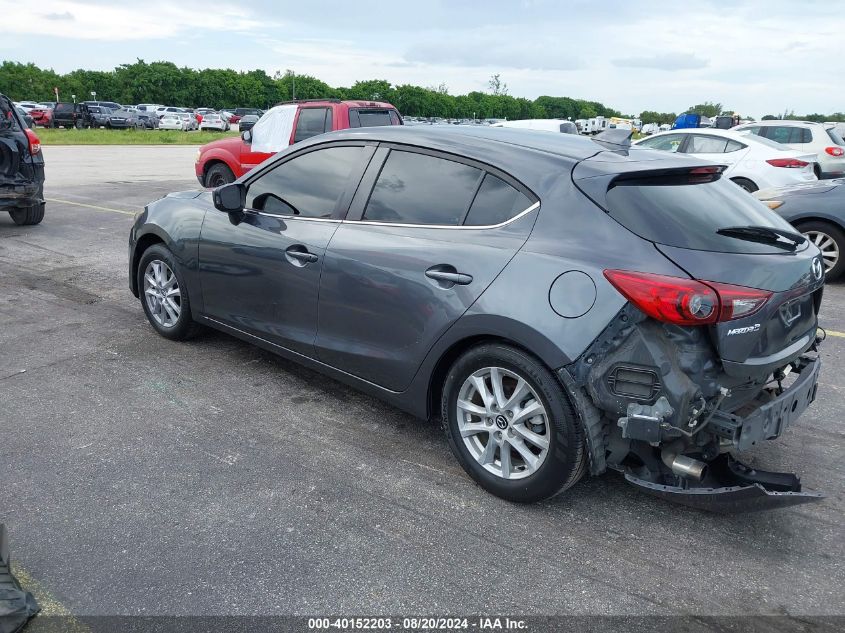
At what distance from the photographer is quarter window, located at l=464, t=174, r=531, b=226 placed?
333cm

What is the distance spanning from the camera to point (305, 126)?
480 inches

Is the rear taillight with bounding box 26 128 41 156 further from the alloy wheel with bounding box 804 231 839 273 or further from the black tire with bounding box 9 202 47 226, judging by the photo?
the alloy wheel with bounding box 804 231 839 273

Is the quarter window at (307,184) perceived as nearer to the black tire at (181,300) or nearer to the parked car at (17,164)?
the black tire at (181,300)

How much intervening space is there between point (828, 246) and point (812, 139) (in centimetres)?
914

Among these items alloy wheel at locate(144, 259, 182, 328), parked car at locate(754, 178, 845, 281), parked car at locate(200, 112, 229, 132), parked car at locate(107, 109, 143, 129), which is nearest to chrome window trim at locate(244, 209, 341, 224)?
alloy wheel at locate(144, 259, 182, 328)

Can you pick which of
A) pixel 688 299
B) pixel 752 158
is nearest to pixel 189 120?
pixel 752 158

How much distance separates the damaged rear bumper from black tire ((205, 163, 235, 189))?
11299 millimetres

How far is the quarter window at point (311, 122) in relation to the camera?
39.3 ft

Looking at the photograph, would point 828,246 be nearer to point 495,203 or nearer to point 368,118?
point 495,203

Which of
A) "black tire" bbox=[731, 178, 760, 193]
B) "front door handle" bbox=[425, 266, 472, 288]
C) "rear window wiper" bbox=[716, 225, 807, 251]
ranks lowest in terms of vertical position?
"black tire" bbox=[731, 178, 760, 193]

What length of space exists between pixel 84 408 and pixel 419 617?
8.59ft

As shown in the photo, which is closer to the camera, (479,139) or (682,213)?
(682,213)

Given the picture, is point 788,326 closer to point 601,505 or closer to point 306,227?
point 601,505

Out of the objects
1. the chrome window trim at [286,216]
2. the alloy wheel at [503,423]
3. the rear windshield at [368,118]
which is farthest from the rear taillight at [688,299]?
the rear windshield at [368,118]
